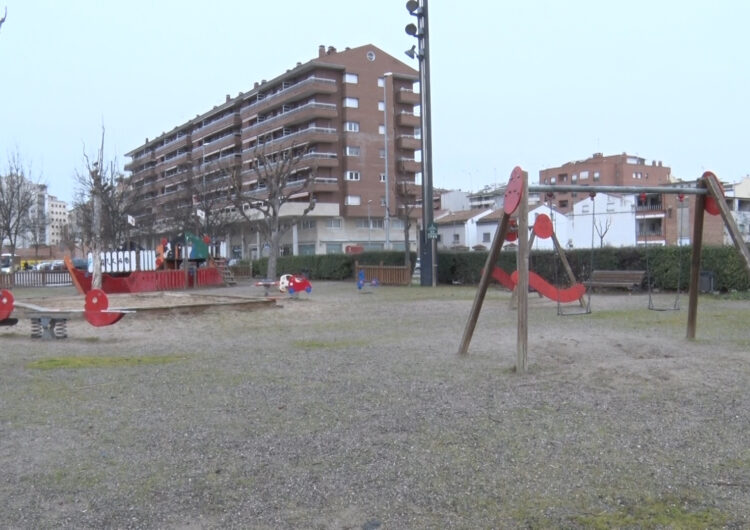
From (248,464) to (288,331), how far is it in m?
7.97

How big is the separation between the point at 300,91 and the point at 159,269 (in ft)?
131

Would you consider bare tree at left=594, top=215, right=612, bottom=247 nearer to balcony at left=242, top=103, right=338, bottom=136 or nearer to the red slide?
the red slide

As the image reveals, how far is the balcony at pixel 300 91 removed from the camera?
64.8m

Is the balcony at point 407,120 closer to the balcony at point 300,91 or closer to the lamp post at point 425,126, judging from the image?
the balcony at point 300,91

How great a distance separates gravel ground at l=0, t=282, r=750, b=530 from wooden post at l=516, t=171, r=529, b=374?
23 cm

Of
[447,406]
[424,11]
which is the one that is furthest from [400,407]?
[424,11]

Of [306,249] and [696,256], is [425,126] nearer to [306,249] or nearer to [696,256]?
[696,256]

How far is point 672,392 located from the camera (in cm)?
608

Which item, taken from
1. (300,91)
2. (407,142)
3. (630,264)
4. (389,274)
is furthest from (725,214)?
(407,142)

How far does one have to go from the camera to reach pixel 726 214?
829 centimetres

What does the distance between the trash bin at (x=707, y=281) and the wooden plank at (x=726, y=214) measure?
35.9ft

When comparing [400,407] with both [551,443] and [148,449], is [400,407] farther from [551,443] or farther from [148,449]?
[148,449]

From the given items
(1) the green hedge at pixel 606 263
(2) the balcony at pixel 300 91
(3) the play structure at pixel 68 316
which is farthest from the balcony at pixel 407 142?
(3) the play structure at pixel 68 316

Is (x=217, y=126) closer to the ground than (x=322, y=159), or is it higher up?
higher up
